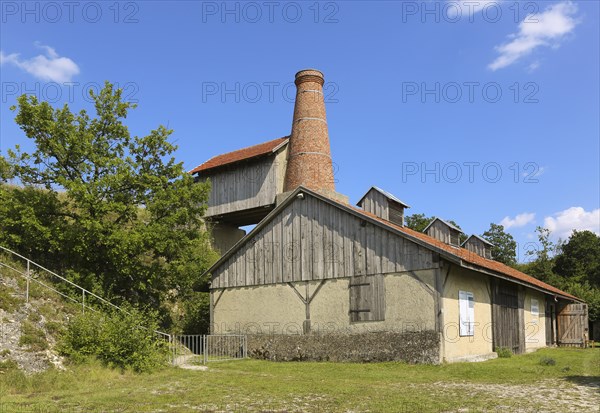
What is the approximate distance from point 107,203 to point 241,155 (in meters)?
13.7

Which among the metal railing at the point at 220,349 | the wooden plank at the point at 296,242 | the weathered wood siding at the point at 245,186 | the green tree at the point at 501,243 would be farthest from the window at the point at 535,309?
the green tree at the point at 501,243

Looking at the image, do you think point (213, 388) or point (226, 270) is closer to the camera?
point (213, 388)

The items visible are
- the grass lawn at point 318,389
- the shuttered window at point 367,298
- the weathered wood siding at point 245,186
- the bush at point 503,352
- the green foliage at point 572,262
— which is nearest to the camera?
the grass lawn at point 318,389

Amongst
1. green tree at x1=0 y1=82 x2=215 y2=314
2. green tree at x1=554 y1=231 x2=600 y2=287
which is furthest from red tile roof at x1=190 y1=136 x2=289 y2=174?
green tree at x1=554 y1=231 x2=600 y2=287

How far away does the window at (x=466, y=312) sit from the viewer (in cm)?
1891

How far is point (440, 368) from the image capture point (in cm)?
1659

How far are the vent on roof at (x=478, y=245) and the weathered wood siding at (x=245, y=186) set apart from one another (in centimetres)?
1177

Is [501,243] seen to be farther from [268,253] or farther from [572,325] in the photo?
[268,253]

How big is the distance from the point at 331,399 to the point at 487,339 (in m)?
11.6

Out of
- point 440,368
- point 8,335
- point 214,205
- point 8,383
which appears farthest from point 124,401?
point 214,205

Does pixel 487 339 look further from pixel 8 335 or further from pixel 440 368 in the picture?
pixel 8 335

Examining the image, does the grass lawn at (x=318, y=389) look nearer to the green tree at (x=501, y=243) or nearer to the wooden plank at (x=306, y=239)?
the wooden plank at (x=306, y=239)

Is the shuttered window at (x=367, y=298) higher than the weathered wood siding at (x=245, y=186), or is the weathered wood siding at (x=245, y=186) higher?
the weathered wood siding at (x=245, y=186)

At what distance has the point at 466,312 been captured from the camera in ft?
63.4
